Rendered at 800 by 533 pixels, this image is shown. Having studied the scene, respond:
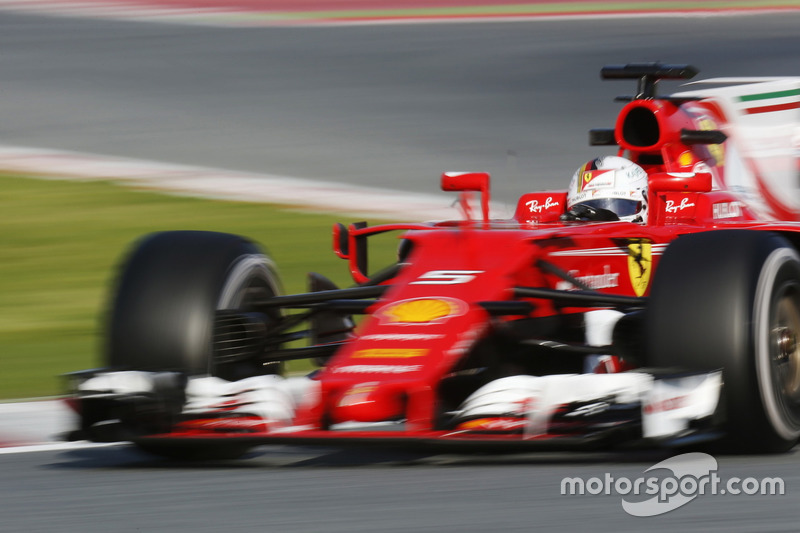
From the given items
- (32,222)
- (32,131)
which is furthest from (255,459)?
(32,131)

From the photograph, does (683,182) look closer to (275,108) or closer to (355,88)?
(275,108)

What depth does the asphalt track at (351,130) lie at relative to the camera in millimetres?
4344

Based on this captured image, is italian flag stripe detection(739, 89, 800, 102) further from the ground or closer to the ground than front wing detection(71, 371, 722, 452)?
further from the ground

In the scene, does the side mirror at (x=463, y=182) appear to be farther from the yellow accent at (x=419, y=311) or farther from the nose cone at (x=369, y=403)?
the nose cone at (x=369, y=403)

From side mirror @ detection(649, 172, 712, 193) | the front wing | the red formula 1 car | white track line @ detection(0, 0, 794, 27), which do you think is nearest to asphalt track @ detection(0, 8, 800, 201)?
white track line @ detection(0, 0, 794, 27)

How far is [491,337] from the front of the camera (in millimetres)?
5324

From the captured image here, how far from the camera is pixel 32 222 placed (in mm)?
11383

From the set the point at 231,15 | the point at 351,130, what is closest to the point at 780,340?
the point at 351,130

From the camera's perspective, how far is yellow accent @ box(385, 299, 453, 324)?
511 centimetres

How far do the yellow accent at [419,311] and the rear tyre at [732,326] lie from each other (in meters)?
0.72

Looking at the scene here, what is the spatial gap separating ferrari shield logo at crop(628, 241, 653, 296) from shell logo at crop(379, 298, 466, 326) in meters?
0.95

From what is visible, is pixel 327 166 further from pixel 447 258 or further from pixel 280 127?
pixel 447 258

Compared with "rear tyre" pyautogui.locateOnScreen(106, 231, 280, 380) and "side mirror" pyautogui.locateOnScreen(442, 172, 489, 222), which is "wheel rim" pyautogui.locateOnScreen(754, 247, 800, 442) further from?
"rear tyre" pyautogui.locateOnScreen(106, 231, 280, 380)

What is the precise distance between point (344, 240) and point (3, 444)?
1.76 meters
